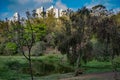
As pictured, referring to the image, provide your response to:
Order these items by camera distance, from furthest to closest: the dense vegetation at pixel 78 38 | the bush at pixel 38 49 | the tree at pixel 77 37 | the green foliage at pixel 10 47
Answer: the bush at pixel 38 49 → the tree at pixel 77 37 → the dense vegetation at pixel 78 38 → the green foliage at pixel 10 47

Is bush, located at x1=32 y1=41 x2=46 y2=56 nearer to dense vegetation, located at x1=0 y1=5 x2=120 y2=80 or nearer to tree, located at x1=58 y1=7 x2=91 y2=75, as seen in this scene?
dense vegetation, located at x1=0 y1=5 x2=120 y2=80

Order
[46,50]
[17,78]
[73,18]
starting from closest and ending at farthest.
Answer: [17,78]
[73,18]
[46,50]

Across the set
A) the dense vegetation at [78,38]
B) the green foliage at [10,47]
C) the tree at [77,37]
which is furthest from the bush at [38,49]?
the tree at [77,37]

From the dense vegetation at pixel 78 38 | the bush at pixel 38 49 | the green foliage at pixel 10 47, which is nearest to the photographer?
the green foliage at pixel 10 47

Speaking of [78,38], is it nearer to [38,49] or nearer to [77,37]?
[77,37]

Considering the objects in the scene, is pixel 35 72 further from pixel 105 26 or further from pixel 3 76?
pixel 105 26

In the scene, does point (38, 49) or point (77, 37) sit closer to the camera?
point (77, 37)

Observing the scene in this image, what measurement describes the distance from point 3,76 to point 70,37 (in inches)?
345

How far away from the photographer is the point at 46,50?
59.4 meters

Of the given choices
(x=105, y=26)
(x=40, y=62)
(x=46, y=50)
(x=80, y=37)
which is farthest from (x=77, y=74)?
(x=46, y=50)

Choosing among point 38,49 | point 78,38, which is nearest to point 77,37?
point 78,38

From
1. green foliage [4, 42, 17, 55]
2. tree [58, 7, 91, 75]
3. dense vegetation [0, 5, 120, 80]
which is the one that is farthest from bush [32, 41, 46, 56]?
tree [58, 7, 91, 75]

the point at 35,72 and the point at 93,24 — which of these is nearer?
the point at 93,24

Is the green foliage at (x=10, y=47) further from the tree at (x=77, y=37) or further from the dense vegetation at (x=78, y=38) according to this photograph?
the tree at (x=77, y=37)
